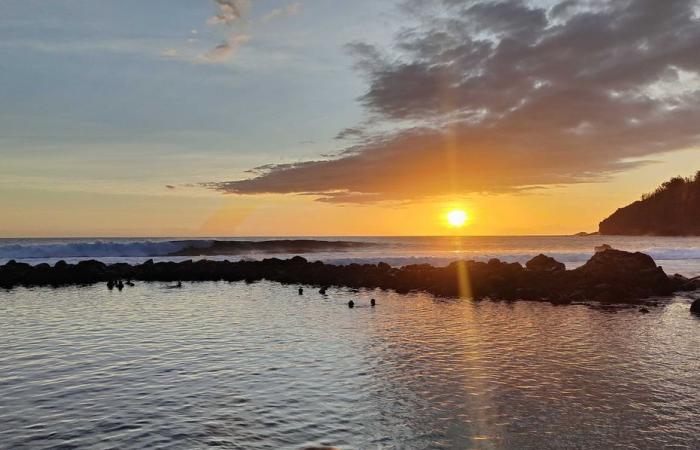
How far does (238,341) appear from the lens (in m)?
18.8

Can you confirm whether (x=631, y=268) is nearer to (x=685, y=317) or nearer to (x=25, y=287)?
(x=685, y=317)

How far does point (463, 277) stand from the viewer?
38906mm

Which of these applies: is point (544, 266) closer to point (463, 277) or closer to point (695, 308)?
point (463, 277)

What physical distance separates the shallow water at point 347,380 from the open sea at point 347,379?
6cm

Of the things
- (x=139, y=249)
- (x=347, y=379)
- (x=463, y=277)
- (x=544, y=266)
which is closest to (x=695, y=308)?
(x=544, y=266)

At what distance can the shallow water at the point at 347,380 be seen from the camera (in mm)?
10195

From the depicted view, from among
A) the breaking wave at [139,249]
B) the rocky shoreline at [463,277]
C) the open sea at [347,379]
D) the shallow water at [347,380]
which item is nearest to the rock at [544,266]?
the rocky shoreline at [463,277]

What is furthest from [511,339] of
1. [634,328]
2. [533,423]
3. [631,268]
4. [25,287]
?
[25,287]

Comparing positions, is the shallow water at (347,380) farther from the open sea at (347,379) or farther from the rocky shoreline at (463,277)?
the rocky shoreline at (463,277)

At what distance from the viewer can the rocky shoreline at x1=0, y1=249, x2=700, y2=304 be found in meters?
34.7

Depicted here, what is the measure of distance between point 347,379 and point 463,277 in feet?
86.6

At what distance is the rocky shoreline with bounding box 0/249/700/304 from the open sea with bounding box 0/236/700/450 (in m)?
8.14

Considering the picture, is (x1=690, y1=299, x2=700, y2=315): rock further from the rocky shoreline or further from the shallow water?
the rocky shoreline

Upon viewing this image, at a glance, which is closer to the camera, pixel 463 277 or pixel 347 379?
pixel 347 379
